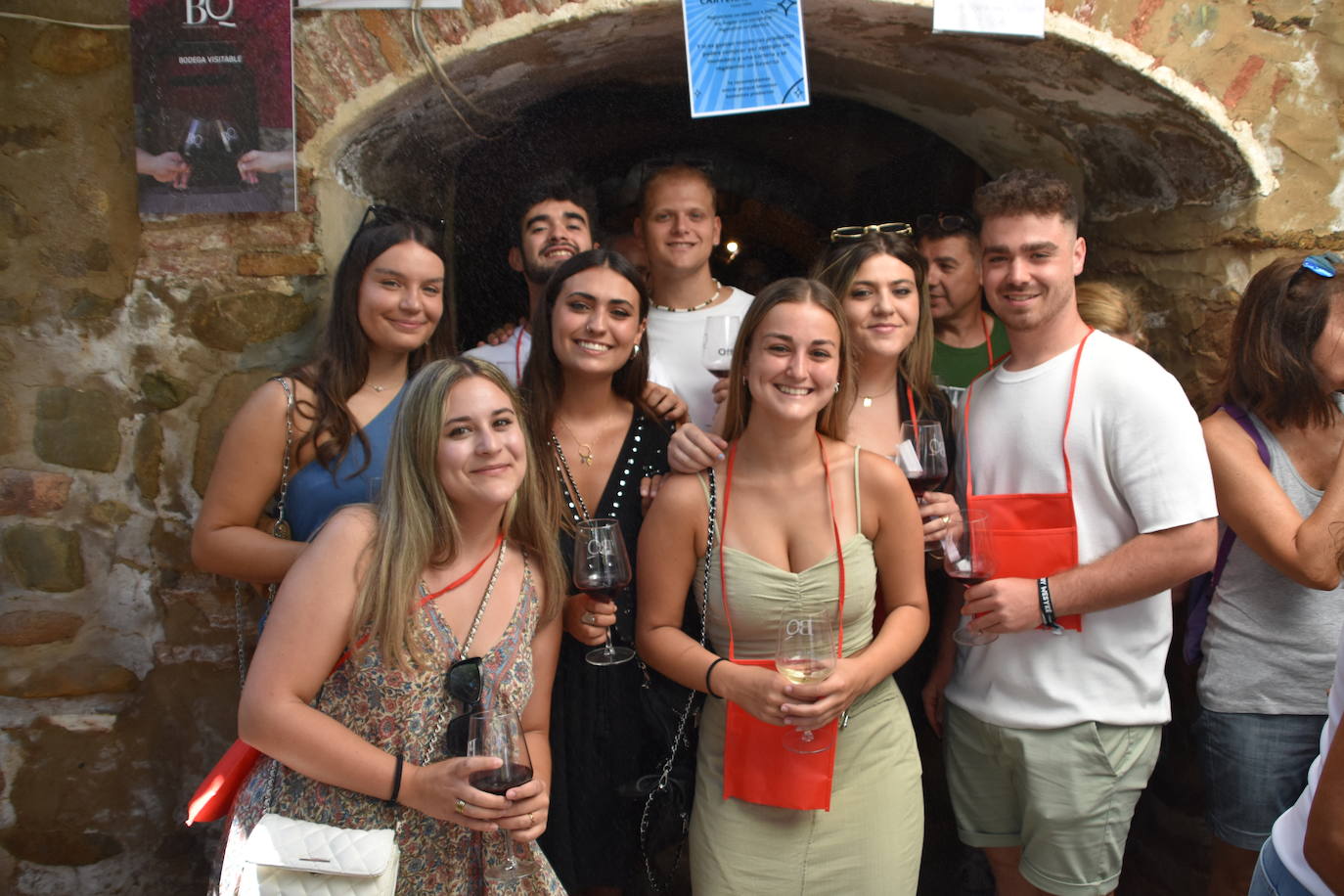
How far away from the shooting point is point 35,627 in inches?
115

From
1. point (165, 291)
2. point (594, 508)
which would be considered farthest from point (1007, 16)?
point (165, 291)

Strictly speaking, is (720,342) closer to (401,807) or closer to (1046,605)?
(1046,605)

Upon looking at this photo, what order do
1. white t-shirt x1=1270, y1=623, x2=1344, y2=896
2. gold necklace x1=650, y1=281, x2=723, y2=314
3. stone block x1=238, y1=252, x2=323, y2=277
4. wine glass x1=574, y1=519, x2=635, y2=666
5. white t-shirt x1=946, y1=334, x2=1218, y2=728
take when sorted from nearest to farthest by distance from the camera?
white t-shirt x1=1270, y1=623, x2=1344, y2=896 < wine glass x1=574, y1=519, x2=635, y2=666 < white t-shirt x1=946, y1=334, x2=1218, y2=728 < stone block x1=238, y1=252, x2=323, y2=277 < gold necklace x1=650, y1=281, x2=723, y2=314

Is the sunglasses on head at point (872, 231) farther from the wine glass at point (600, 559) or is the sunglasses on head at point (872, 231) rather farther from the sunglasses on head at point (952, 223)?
the wine glass at point (600, 559)

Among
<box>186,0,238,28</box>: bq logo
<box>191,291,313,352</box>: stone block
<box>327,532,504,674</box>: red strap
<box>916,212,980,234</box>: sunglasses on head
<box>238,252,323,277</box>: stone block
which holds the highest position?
<box>186,0,238,28</box>: bq logo

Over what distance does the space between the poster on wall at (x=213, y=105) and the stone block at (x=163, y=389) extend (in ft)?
1.53

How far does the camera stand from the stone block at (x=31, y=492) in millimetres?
2871

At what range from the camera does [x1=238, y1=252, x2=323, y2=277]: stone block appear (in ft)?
9.50

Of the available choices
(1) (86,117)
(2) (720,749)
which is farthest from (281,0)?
(2) (720,749)

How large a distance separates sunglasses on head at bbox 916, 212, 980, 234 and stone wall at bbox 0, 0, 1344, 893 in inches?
19.3

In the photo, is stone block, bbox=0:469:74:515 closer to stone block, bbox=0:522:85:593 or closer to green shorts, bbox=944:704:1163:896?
stone block, bbox=0:522:85:593

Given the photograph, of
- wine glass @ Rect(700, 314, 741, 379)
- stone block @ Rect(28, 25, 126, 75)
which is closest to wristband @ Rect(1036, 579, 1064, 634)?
wine glass @ Rect(700, 314, 741, 379)

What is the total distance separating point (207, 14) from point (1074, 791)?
3.05 meters

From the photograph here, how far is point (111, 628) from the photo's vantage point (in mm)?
2969
